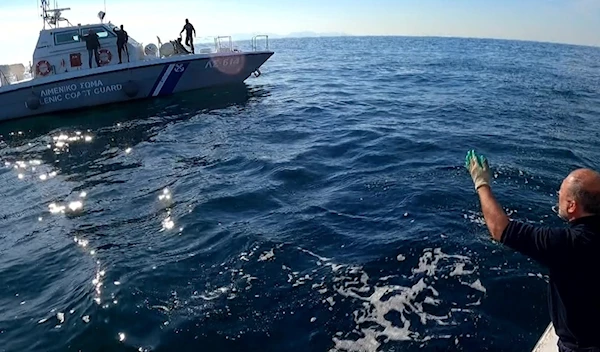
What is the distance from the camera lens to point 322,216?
7418mm

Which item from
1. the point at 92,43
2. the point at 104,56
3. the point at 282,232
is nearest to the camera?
the point at 282,232

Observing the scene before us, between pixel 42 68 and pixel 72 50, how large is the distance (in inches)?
53.0

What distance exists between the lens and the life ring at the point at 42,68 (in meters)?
17.9

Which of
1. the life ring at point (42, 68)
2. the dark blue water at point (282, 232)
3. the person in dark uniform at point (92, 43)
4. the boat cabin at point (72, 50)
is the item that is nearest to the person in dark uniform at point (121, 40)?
the boat cabin at point (72, 50)

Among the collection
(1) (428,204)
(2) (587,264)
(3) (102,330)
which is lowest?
(3) (102,330)

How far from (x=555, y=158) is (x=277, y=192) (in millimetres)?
5951

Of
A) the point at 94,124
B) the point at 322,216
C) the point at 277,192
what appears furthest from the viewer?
the point at 94,124

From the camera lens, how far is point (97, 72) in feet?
57.8

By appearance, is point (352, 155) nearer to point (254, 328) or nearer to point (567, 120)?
point (254, 328)

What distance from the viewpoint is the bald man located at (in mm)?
2748

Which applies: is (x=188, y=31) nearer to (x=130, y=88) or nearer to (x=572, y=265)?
(x=130, y=88)

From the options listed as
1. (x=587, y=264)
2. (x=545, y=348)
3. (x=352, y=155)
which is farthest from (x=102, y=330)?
(x=352, y=155)

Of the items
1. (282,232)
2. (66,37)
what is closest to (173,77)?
(66,37)

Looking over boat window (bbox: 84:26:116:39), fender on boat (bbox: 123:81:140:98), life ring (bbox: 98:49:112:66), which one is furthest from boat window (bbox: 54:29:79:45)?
fender on boat (bbox: 123:81:140:98)
